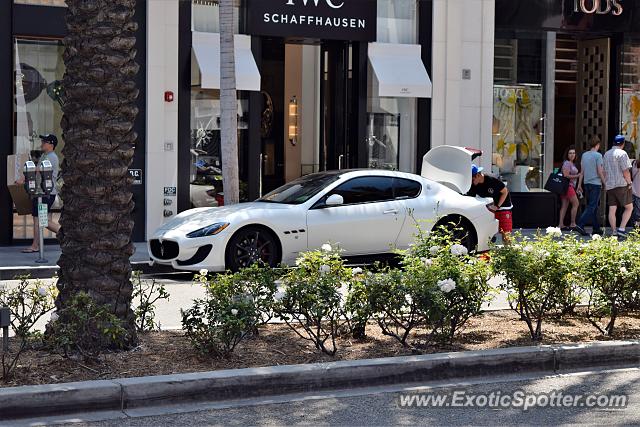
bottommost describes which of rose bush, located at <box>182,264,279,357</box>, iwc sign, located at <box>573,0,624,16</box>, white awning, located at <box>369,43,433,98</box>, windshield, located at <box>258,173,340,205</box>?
rose bush, located at <box>182,264,279,357</box>

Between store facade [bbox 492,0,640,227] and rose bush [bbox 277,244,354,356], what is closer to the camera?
rose bush [bbox 277,244,354,356]

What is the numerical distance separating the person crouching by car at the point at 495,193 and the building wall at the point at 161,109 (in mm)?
5571

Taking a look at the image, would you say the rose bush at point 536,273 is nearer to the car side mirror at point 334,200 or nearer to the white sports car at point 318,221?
the white sports car at point 318,221

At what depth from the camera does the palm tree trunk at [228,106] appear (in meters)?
16.8

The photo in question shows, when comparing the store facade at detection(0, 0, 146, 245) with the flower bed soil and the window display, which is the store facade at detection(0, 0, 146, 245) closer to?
the window display

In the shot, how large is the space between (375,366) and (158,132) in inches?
467

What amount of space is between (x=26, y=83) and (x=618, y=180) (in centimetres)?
1084

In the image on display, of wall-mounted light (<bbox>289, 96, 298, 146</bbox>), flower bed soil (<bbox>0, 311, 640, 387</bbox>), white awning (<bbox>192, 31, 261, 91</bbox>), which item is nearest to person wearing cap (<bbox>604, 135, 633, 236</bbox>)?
wall-mounted light (<bbox>289, 96, 298, 146</bbox>)

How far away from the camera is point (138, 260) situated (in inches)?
611

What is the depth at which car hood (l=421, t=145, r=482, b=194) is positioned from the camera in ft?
53.7

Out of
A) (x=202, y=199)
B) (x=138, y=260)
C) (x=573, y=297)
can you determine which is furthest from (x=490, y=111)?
(x=573, y=297)

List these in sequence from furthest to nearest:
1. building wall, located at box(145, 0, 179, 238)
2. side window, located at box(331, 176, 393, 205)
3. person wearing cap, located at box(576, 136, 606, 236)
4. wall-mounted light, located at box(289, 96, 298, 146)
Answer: wall-mounted light, located at box(289, 96, 298, 146) → person wearing cap, located at box(576, 136, 606, 236) → building wall, located at box(145, 0, 179, 238) → side window, located at box(331, 176, 393, 205)

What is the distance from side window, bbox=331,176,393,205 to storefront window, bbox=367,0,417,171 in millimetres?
5979

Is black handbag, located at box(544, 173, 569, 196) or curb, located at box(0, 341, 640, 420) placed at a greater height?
black handbag, located at box(544, 173, 569, 196)
